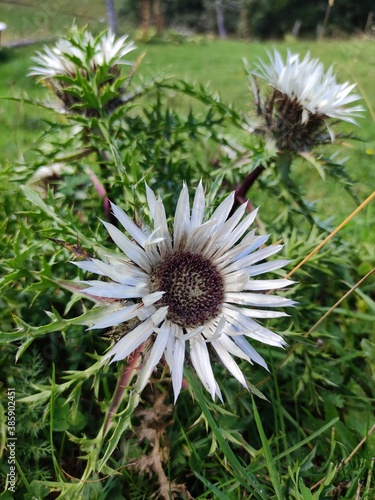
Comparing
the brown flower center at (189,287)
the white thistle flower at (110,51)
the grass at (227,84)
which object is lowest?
the grass at (227,84)

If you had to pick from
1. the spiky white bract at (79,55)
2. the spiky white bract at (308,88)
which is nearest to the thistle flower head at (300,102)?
the spiky white bract at (308,88)

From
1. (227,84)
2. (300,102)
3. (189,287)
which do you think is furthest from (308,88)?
(227,84)

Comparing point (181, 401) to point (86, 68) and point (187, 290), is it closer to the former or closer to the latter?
point (187, 290)

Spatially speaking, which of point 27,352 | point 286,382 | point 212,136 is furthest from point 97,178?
point 286,382

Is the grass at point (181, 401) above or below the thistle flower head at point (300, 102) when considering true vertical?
below

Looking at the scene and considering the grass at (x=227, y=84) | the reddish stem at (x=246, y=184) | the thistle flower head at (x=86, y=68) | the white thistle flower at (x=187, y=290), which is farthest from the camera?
the grass at (x=227, y=84)

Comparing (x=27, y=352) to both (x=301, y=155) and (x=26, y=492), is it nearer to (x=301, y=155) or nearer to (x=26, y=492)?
(x=26, y=492)

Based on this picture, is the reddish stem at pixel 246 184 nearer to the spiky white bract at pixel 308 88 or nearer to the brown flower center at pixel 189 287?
the spiky white bract at pixel 308 88

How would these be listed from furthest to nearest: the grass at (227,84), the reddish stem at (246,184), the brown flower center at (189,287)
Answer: the grass at (227,84), the reddish stem at (246,184), the brown flower center at (189,287)
